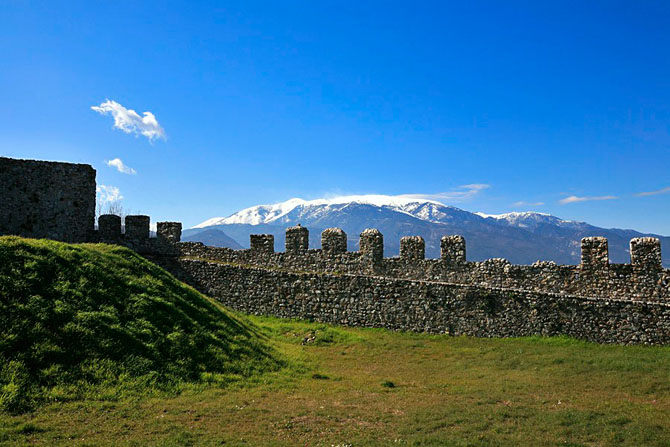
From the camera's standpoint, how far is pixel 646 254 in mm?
21016

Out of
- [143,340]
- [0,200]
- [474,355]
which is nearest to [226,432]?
[143,340]

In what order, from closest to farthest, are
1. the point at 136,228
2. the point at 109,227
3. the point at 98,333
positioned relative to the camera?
the point at 98,333, the point at 109,227, the point at 136,228

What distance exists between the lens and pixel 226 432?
940 centimetres

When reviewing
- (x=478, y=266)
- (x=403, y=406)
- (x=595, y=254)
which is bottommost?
(x=403, y=406)

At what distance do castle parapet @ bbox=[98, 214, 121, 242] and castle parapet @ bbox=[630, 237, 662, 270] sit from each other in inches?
1185

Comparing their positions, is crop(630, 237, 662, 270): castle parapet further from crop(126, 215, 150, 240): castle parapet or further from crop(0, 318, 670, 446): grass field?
crop(126, 215, 150, 240): castle parapet

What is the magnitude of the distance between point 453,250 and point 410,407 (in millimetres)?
14201

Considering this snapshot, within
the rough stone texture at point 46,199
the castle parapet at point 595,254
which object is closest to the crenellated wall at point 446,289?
the castle parapet at point 595,254

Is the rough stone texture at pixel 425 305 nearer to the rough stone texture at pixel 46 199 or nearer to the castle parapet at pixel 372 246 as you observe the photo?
the castle parapet at pixel 372 246

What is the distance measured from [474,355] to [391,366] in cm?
359

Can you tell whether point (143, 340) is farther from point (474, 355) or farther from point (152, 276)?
point (474, 355)

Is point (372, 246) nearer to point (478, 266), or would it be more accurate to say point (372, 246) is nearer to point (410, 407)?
point (478, 266)

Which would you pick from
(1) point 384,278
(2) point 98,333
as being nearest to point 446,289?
(1) point 384,278

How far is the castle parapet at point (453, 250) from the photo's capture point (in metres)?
24.5
